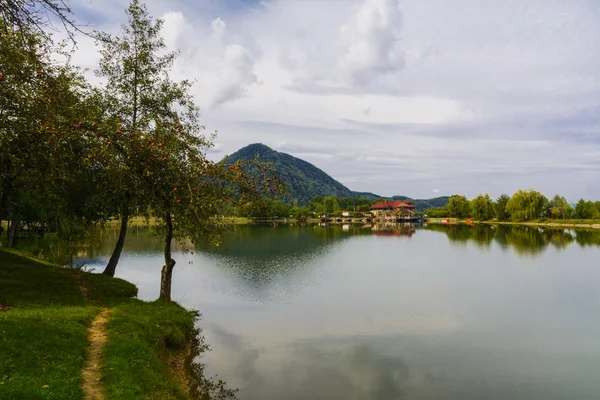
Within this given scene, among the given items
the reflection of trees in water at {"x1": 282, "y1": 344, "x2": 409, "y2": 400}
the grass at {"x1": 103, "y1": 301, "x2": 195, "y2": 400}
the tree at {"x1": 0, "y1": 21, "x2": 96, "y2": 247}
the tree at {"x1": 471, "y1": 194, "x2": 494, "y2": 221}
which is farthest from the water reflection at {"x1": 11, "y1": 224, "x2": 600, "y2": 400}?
the tree at {"x1": 471, "y1": 194, "x2": 494, "y2": 221}

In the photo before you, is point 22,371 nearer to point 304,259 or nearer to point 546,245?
point 304,259

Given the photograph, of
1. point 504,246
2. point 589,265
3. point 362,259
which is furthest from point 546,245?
point 362,259

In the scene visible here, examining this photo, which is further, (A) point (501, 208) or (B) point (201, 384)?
(A) point (501, 208)

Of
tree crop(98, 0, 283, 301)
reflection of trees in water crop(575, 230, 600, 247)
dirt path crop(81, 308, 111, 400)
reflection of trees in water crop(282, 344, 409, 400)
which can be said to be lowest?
reflection of trees in water crop(282, 344, 409, 400)

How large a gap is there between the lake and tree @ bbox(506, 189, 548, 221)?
110 m

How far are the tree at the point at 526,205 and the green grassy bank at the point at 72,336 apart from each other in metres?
155

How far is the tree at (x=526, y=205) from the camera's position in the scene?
494 ft

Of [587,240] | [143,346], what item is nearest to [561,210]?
[587,240]

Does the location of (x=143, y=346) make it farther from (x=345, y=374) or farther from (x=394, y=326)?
(x=394, y=326)

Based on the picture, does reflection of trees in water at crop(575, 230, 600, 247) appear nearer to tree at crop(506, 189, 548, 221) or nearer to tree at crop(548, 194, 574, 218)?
tree at crop(506, 189, 548, 221)

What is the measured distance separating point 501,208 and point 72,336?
179795mm

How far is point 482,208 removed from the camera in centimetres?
18162

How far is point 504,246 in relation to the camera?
7500 centimetres

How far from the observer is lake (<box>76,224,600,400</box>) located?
18.0 m
